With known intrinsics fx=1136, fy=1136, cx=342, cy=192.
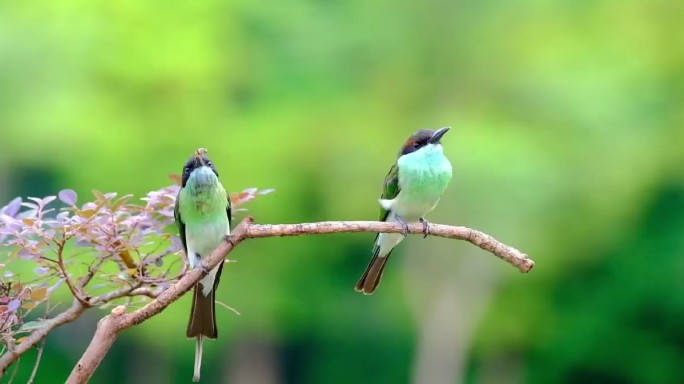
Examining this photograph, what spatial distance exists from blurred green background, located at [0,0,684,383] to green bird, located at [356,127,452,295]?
21.0ft

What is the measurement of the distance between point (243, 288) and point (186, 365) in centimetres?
266

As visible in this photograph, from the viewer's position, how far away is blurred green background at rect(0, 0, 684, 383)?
1076cm

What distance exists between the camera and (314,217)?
12.4 m

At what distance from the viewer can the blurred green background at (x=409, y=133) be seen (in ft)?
35.3

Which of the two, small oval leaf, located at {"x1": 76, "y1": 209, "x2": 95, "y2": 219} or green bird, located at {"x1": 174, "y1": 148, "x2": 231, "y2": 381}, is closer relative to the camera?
small oval leaf, located at {"x1": 76, "y1": 209, "x2": 95, "y2": 219}

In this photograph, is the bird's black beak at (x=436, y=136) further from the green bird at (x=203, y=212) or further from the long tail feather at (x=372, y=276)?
the green bird at (x=203, y=212)

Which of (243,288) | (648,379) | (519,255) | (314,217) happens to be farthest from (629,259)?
(519,255)

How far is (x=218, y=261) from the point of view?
9.24 feet

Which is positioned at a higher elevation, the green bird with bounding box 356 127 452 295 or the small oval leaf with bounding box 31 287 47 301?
the green bird with bounding box 356 127 452 295

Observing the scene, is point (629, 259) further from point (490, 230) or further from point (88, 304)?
point (88, 304)

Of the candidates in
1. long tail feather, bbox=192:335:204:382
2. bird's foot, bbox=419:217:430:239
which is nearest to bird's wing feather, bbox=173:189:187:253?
long tail feather, bbox=192:335:204:382

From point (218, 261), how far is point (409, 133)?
8.31 meters

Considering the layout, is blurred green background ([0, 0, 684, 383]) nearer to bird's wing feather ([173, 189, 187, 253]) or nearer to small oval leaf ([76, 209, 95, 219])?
bird's wing feather ([173, 189, 187, 253])

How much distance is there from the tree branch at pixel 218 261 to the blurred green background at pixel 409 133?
7.41 meters
